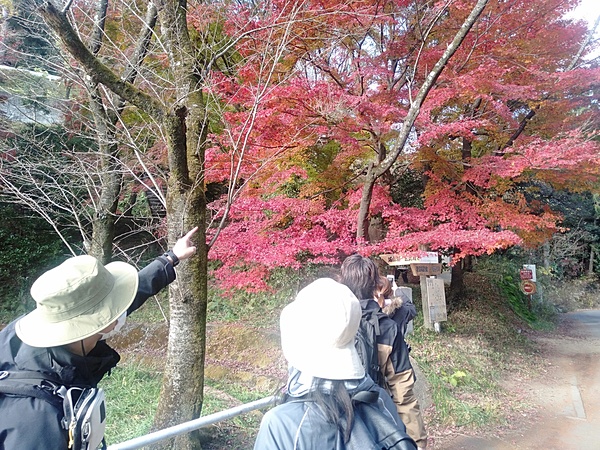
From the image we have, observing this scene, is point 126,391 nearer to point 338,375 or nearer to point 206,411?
point 206,411

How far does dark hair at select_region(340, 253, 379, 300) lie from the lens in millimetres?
2670

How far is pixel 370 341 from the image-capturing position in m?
2.50

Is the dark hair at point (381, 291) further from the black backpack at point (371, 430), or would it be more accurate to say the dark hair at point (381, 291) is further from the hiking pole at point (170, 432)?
the black backpack at point (371, 430)

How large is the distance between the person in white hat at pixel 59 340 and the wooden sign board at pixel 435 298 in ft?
26.5

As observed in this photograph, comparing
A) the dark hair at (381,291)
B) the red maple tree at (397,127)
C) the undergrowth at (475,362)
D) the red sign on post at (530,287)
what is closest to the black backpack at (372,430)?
the dark hair at (381,291)

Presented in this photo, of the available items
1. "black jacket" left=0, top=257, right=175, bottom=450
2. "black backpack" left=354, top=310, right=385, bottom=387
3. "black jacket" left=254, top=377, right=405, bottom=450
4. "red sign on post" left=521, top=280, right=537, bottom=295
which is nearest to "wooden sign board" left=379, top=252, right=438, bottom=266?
"black backpack" left=354, top=310, right=385, bottom=387

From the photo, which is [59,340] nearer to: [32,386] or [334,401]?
[32,386]

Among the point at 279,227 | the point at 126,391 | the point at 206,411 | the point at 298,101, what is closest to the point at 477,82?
the point at 298,101

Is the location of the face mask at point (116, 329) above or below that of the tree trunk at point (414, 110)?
below

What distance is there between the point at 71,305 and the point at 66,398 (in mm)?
326

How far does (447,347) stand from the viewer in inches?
348

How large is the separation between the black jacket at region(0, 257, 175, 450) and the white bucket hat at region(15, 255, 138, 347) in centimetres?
5

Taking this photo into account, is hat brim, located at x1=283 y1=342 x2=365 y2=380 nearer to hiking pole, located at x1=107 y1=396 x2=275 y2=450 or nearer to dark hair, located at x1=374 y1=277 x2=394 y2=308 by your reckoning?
hiking pole, located at x1=107 y1=396 x2=275 y2=450

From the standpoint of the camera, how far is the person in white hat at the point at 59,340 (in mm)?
1169
